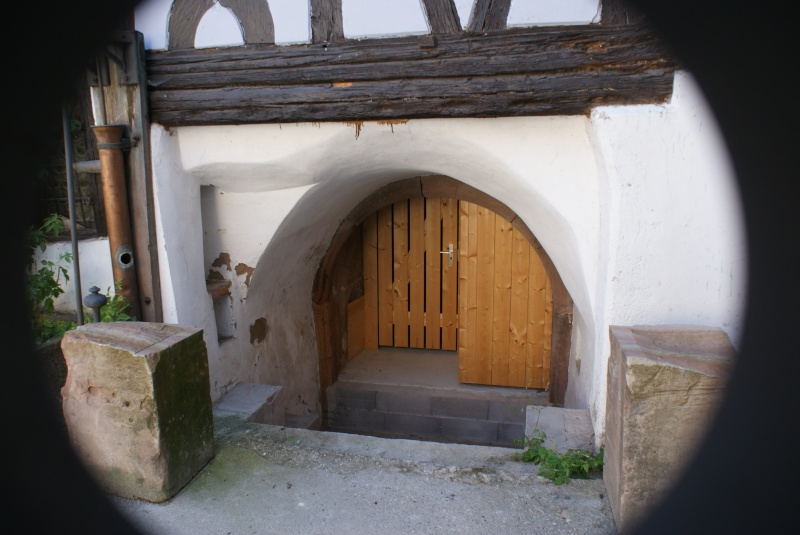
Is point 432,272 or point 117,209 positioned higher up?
point 117,209

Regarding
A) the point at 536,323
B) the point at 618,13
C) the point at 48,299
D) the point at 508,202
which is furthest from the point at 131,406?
the point at 536,323

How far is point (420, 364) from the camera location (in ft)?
20.3

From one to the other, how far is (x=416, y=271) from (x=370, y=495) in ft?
12.5

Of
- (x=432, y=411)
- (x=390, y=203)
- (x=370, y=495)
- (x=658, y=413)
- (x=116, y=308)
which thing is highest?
(x=390, y=203)

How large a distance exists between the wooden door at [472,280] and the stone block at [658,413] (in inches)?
119

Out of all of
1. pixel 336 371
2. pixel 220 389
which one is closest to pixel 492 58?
pixel 220 389

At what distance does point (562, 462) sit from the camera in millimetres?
2908

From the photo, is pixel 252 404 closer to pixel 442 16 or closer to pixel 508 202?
pixel 508 202

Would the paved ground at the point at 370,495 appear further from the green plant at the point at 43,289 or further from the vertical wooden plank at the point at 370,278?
the vertical wooden plank at the point at 370,278

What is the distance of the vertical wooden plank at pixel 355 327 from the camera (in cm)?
619

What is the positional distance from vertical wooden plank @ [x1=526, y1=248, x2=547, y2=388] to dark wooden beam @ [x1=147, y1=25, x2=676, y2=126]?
2.68 metres

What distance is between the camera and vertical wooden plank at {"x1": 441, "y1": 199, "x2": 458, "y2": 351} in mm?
6168

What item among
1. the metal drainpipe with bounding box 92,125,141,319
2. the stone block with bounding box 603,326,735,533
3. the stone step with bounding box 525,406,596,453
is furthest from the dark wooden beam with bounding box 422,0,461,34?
the stone step with bounding box 525,406,596,453

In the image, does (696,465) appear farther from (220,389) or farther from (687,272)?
(220,389)
